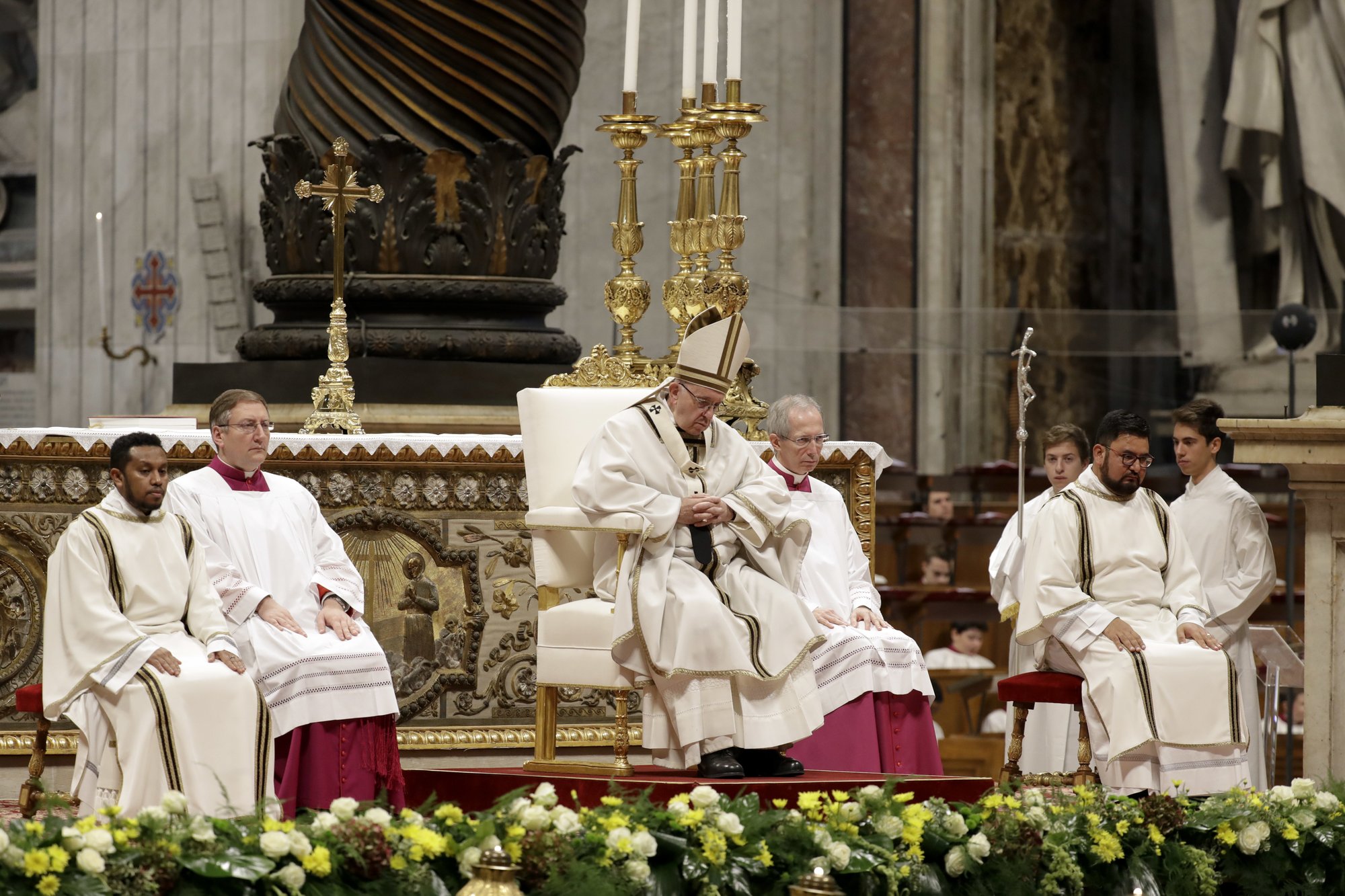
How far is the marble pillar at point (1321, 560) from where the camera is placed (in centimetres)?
720

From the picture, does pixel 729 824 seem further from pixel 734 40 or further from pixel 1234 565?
pixel 734 40

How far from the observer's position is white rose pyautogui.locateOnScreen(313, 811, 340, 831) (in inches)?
185

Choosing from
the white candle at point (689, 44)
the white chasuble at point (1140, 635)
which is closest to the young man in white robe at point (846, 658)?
the white chasuble at point (1140, 635)

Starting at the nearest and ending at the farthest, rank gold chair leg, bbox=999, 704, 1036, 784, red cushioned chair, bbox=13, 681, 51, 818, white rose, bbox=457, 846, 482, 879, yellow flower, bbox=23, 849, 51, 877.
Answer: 1. yellow flower, bbox=23, 849, 51, 877
2. white rose, bbox=457, 846, 482, 879
3. red cushioned chair, bbox=13, 681, 51, 818
4. gold chair leg, bbox=999, 704, 1036, 784

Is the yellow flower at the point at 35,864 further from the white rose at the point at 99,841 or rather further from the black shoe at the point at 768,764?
the black shoe at the point at 768,764

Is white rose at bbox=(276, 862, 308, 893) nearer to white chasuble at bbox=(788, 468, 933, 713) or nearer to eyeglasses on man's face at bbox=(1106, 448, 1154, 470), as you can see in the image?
white chasuble at bbox=(788, 468, 933, 713)

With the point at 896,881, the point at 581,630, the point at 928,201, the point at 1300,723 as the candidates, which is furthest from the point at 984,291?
the point at 896,881

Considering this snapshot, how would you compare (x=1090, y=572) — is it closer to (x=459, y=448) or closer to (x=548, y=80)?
(x=459, y=448)

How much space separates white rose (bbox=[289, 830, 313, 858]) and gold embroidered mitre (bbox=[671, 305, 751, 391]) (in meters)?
2.20

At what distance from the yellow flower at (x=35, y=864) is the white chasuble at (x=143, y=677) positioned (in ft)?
5.80

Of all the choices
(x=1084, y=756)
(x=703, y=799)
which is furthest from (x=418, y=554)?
(x=703, y=799)

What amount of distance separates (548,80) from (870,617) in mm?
2995

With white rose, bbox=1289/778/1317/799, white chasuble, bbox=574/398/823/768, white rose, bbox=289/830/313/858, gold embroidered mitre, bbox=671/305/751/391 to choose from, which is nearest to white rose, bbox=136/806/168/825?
white rose, bbox=289/830/313/858

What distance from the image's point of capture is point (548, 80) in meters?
9.39
